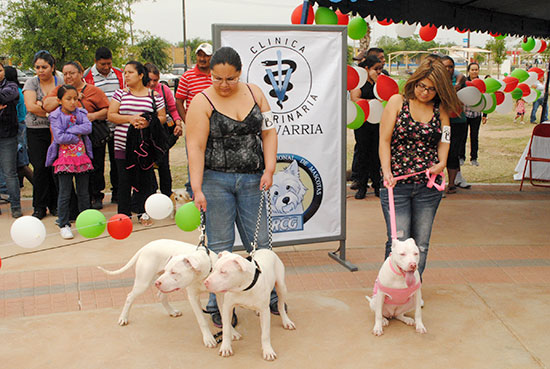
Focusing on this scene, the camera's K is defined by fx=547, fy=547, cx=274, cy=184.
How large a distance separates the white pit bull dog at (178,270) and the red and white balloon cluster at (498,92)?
187 inches

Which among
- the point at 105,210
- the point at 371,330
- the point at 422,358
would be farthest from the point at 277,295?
the point at 105,210

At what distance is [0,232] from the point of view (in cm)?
634

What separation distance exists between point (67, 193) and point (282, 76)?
292 cm

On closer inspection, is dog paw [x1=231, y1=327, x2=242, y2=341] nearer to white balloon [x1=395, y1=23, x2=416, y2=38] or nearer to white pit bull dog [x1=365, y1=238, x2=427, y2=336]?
white pit bull dog [x1=365, y1=238, x2=427, y2=336]

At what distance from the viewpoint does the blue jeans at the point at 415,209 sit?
160 inches

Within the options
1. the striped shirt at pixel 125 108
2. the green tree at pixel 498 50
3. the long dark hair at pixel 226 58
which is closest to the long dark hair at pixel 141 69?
the striped shirt at pixel 125 108

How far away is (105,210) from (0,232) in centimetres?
131

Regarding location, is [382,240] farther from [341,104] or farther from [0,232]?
[0,232]

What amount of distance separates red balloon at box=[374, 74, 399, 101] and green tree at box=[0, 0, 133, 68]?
10.3 meters

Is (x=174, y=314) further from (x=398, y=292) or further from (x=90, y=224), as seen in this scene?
(x=398, y=292)

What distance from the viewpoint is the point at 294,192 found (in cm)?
502

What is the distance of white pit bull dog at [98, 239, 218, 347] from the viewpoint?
3.32 m

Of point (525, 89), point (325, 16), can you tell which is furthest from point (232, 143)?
point (525, 89)

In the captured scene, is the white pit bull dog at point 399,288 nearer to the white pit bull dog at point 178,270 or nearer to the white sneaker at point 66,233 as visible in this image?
the white pit bull dog at point 178,270
